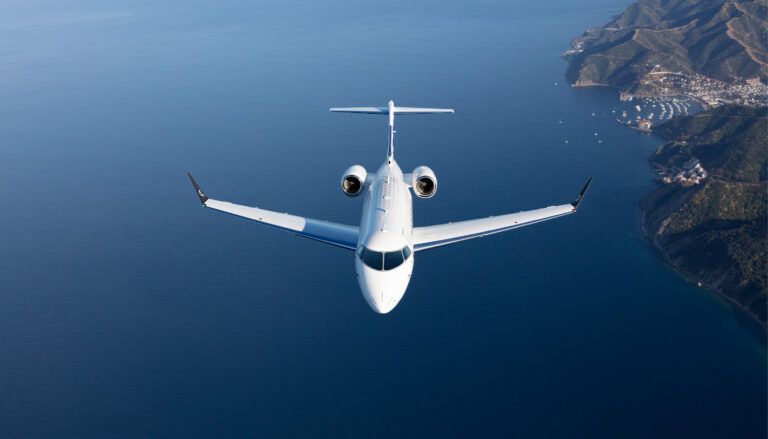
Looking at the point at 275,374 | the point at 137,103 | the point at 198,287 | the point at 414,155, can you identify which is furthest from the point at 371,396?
the point at 137,103

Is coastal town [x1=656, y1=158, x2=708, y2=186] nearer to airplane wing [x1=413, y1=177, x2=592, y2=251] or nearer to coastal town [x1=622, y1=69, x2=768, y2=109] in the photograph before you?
coastal town [x1=622, y1=69, x2=768, y2=109]

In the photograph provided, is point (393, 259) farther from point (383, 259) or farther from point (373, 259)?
point (373, 259)

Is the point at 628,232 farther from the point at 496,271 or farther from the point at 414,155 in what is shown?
the point at 414,155

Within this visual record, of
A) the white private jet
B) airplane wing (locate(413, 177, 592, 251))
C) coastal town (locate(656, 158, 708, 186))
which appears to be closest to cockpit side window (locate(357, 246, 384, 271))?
the white private jet

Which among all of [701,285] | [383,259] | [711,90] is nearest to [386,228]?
[383,259]

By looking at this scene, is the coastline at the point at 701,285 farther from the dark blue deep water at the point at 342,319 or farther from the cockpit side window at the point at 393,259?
the cockpit side window at the point at 393,259

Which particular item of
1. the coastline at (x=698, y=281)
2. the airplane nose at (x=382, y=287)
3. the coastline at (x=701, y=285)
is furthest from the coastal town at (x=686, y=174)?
the airplane nose at (x=382, y=287)
